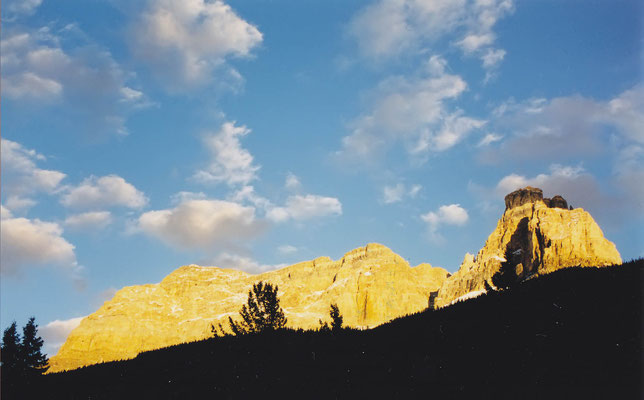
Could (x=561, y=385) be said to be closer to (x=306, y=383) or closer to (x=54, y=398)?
(x=306, y=383)

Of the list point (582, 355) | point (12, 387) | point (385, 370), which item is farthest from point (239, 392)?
point (12, 387)

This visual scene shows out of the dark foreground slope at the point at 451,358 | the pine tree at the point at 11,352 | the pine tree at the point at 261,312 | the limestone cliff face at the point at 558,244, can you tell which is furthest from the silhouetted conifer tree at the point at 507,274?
the limestone cliff face at the point at 558,244

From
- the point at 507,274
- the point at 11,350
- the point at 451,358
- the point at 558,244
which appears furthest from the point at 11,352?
the point at 558,244

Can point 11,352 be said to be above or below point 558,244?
below

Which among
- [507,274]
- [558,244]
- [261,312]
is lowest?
[261,312]

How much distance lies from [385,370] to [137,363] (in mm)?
10246

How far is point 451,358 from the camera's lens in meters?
10.8

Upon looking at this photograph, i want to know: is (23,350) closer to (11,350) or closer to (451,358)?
(11,350)

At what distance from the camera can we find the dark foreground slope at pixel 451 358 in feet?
28.7

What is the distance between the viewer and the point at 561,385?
8.26m

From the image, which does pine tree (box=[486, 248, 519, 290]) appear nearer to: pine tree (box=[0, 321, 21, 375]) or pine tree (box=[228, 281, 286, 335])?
pine tree (box=[228, 281, 286, 335])

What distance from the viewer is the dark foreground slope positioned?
8.73 meters

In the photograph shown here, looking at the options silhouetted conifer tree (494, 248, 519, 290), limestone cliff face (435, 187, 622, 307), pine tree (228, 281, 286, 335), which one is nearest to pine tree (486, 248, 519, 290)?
silhouetted conifer tree (494, 248, 519, 290)

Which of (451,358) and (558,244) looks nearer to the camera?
(451,358)
